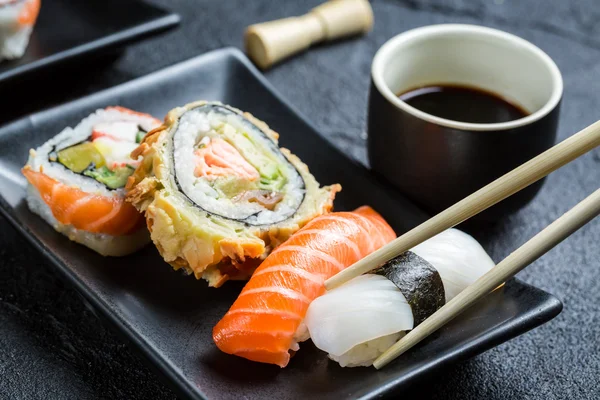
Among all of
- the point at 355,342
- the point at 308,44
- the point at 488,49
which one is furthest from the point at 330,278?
the point at 308,44

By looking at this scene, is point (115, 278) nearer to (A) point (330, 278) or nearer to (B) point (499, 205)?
(A) point (330, 278)

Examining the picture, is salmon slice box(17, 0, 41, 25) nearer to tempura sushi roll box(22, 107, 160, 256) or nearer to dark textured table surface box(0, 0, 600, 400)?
dark textured table surface box(0, 0, 600, 400)

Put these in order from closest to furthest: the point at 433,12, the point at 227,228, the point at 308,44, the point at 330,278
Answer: the point at 330,278 < the point at 227,228 < the point at 308,44 < the point at 433,12

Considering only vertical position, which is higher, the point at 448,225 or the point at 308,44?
the point at 448,225

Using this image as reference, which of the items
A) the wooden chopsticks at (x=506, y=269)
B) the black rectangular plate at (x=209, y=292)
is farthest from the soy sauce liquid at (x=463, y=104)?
the wooden chopsticks at (x=506, y=269)

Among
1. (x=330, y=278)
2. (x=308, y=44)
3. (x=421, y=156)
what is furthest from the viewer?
(x=308, y=44)

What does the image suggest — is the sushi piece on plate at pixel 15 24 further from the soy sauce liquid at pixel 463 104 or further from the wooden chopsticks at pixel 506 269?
the wooden chopsticks at pixel 506 269
